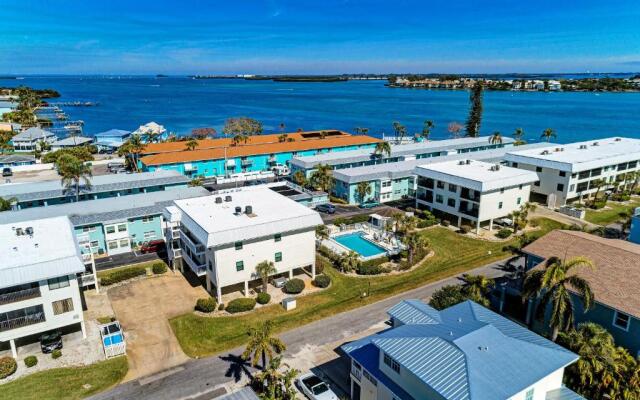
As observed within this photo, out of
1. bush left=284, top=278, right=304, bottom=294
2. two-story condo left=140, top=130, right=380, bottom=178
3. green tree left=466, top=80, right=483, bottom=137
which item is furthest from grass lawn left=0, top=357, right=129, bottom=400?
green tree left=466, top=80, right=483, bottom=137

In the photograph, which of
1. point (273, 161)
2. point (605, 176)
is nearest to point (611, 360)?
point (605, 176)

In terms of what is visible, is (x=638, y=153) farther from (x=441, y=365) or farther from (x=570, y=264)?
(x=441, y=365)

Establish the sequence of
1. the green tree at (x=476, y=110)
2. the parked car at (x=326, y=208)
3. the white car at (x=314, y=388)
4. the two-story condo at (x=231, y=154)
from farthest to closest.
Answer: the green tree at (x=476, y=110), the two-story condo at (x=231, y=154), the parked car at (x=326, y=208), the white car at (x=314, y=388)

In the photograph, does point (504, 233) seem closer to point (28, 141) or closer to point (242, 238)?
point (242, 238)

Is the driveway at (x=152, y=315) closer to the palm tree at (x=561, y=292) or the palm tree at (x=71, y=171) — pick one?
the palm tree at (x=71, y=171)

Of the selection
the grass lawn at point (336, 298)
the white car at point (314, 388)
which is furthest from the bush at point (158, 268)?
the white car at point (314, 388)

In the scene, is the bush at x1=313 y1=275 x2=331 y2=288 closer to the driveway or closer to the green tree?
the driveway

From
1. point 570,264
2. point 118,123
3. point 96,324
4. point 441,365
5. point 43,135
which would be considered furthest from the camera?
point 118,123
